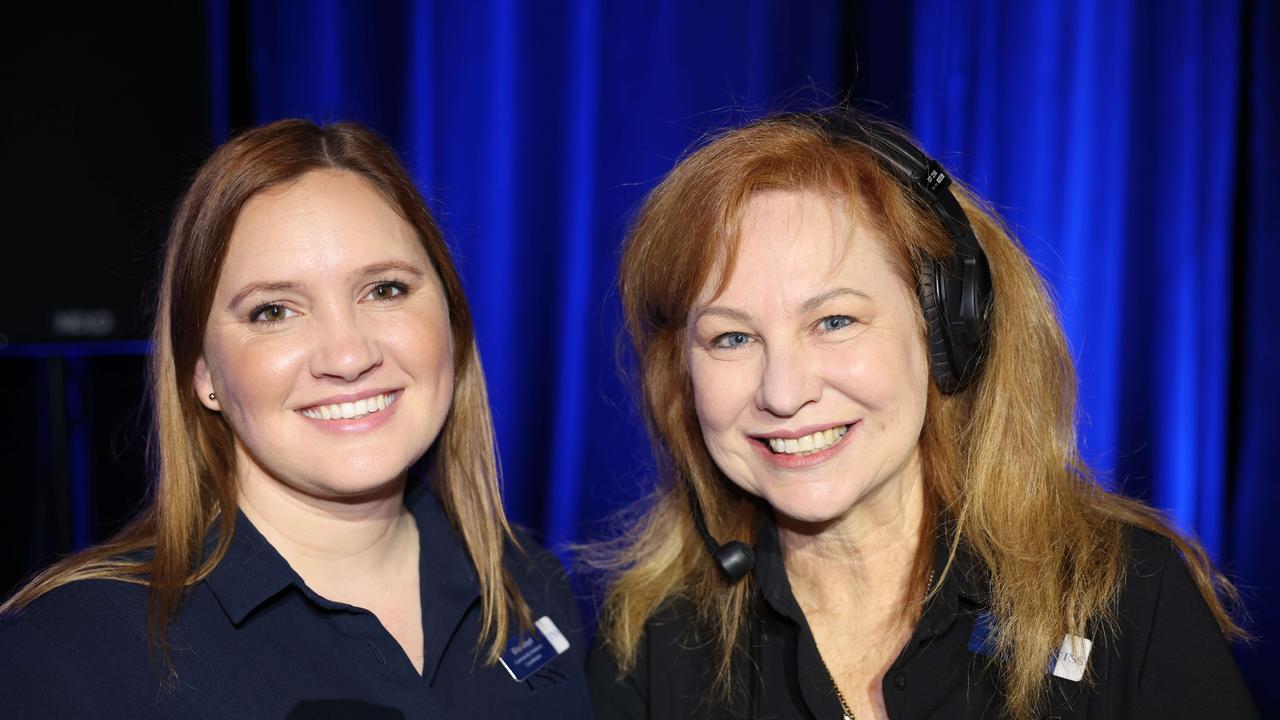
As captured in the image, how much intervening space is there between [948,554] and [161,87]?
8.19 feet

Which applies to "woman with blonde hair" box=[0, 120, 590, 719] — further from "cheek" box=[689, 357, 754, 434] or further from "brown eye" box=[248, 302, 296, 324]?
"cheek" box=[689, 357, 754, 434]

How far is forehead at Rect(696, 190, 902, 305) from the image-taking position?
161 cm

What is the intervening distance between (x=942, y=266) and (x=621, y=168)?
2312 millimetres

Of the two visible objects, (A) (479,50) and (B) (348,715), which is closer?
(B) (348,715)

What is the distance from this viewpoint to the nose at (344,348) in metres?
1.65

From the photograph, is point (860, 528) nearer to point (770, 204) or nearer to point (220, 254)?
point (770, 204)

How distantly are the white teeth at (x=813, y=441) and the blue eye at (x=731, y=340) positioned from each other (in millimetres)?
176

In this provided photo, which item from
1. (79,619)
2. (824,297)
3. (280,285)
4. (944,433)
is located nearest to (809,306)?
(824,297)

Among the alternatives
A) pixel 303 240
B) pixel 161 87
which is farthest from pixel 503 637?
pixel 161 87

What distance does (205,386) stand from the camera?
1766mm

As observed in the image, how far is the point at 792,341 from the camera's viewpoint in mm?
1635

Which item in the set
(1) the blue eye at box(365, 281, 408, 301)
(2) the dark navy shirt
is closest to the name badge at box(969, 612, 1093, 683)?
Result: (2) the dark navy shirt

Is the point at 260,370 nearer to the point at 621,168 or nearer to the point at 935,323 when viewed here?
the point at 935,323

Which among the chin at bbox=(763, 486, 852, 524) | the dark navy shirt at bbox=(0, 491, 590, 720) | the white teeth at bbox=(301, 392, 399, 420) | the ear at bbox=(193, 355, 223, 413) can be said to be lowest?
the dark navy shirt at bbox=(0, 491, 590, 720)
